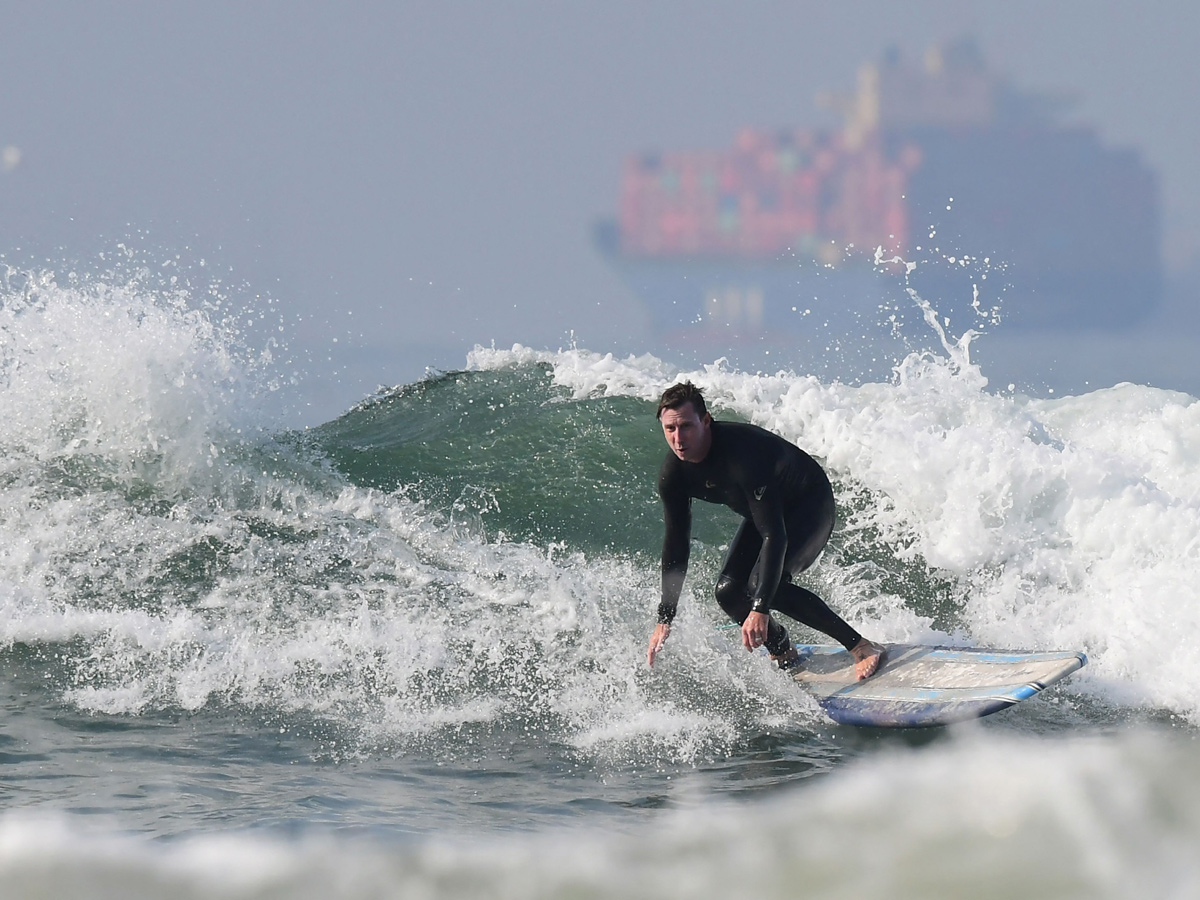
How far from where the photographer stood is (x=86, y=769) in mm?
4672

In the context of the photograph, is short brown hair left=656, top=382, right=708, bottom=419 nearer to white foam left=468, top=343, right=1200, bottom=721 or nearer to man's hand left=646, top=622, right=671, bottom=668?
man's hand left=646, top=622, right=671, bottom=668

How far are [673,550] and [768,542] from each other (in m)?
0.48

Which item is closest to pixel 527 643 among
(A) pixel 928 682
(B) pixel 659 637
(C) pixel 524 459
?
(B) pixel 659 637

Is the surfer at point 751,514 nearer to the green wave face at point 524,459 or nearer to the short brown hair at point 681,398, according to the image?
the short brown hair at point 681,398

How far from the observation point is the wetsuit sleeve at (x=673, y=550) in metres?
5.36

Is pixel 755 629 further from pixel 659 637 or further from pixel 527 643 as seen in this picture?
pixel 527 643

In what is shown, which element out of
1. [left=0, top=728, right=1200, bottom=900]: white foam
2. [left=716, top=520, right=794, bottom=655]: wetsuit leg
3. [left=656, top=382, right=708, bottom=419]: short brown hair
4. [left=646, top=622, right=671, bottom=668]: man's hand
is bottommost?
[left=0, top=728, right=1200, bottom=900]: white foam

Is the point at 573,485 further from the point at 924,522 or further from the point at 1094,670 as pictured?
the point at 1094,670

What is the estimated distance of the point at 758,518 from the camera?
5195mm

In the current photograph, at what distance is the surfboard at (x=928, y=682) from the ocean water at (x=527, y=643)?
0.14 metres

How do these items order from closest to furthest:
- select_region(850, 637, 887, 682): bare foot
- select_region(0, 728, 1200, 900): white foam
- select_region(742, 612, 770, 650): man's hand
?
select_region(0, 728, 1200, 900): white foam < select_region(742, 612, 770, 650): man's hand < select_region(850, 637, 887, 682): bare foot

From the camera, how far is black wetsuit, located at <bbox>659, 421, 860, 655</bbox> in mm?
5184

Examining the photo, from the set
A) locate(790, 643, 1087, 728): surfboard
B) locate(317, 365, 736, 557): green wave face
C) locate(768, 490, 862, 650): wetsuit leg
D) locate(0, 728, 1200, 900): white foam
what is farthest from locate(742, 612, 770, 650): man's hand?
locate(317, 365, 736, 557): green wave face

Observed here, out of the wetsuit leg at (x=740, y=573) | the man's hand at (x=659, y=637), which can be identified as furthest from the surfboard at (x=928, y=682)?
the man's hand at (x=659, y=637)
